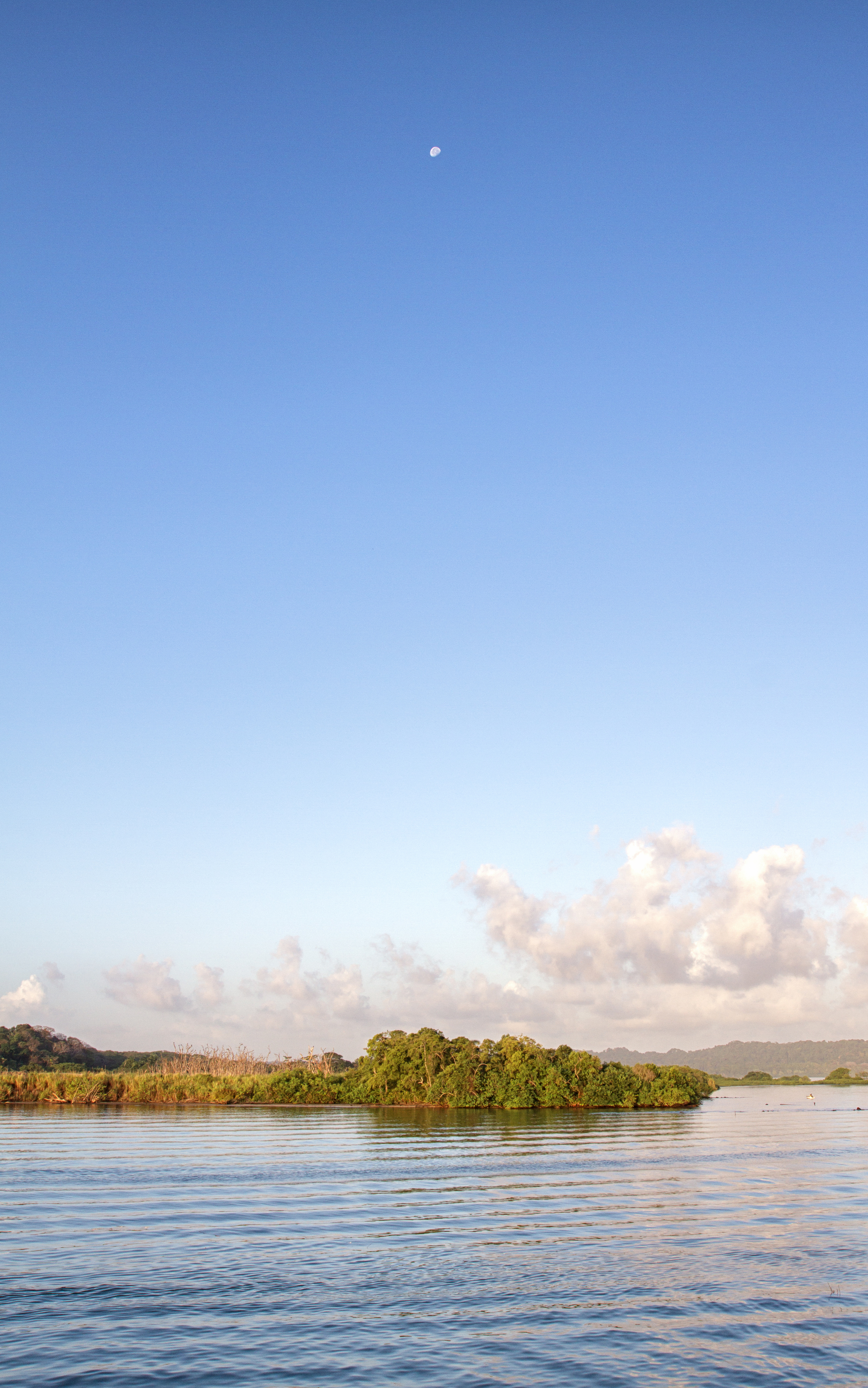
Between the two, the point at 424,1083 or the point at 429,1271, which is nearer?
the point at 429,1271

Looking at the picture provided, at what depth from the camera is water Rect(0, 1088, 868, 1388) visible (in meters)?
22.2

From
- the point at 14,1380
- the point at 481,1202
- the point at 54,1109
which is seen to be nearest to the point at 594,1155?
the point at 481,1202

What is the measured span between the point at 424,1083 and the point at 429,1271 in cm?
12344

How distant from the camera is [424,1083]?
147750mm

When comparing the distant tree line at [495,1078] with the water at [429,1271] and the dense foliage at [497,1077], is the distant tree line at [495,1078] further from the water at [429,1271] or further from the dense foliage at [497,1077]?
the water at [429,1271]

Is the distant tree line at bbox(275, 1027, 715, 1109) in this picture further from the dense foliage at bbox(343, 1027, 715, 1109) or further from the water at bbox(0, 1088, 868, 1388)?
the water at bbox(0, 1088, 868, 1388)

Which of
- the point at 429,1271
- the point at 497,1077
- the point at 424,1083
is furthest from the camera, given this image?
the point at 424,1083

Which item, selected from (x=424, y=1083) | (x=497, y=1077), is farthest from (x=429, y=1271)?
(x=424, y=1083)

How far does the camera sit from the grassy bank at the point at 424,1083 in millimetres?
140625

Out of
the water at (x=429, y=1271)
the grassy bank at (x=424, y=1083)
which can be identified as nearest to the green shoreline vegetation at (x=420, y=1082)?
the grassy bank at (x=424, y=1083)

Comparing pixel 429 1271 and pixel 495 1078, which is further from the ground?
pixel 429 1271

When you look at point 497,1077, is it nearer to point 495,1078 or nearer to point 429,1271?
point 495,1078

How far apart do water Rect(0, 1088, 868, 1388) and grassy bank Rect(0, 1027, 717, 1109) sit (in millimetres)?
76060

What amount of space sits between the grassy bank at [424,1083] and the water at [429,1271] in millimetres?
76060
